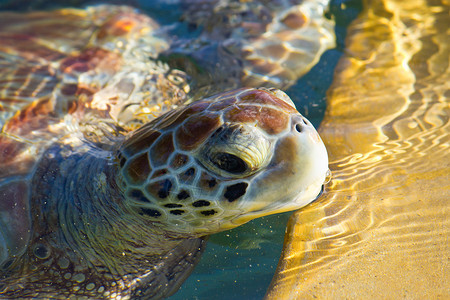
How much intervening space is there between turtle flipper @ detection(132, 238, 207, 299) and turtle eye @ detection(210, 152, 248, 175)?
65 centimetres

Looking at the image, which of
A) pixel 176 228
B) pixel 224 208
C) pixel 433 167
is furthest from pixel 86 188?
pixel 433 167

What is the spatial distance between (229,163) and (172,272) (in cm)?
79

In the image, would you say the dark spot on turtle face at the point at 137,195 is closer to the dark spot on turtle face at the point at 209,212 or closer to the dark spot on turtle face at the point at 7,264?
the dark spot on turtle face at the point at 209,212

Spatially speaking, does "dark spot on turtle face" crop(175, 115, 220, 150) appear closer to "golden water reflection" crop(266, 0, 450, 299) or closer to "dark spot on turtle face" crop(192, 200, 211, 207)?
"dark spot on turtle face" crop(192, 200, 211, 207)

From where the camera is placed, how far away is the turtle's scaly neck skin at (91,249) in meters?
1.90

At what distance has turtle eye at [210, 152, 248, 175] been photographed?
4.75 feet

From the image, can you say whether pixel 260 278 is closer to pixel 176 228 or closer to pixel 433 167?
pixel 176 228

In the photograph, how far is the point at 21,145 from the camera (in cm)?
212

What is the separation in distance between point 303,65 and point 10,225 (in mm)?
2215

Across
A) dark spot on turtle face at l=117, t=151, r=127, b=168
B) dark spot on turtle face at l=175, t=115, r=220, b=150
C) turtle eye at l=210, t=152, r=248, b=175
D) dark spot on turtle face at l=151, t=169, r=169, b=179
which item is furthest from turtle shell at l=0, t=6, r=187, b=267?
→ turtle eye at l=210, t=152, r=248, b=175

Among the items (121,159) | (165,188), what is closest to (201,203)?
(165,188)

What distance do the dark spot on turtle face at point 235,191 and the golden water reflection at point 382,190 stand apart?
423mm

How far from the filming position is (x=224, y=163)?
1478 millimetres

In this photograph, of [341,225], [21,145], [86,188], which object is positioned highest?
[21,145]
